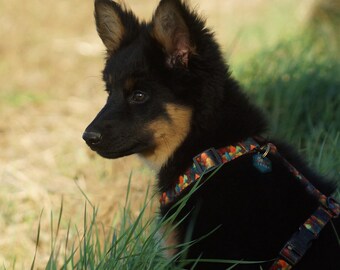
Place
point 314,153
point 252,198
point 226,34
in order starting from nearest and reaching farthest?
point 252,198 → point 314,153 → point 226,34

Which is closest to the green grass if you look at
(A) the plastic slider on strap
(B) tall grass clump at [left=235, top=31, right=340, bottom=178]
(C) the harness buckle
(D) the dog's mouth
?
(B) tall grass clump at [left=235, top=31, right=340, bottom=178]

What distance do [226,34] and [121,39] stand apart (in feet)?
18.5


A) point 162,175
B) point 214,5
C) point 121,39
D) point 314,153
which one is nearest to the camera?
point 162,175

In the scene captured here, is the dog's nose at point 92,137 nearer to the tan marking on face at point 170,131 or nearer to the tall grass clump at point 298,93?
the tan marking on face at point 170,131

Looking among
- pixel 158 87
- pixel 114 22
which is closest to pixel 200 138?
pixel 158 87

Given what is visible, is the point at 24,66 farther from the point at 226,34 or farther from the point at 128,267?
the point at 128,267

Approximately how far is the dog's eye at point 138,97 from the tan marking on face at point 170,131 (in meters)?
0.16

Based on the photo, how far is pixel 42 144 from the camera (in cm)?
676

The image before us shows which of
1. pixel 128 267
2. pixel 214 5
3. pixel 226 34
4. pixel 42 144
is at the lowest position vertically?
A: pixel 128 267

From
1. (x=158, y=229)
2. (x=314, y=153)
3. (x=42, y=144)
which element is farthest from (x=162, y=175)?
(x=42, y=144)

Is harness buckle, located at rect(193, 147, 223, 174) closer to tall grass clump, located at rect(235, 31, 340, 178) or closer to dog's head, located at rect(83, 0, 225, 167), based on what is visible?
dog's head, located at rect(83, 0, 225, 167)

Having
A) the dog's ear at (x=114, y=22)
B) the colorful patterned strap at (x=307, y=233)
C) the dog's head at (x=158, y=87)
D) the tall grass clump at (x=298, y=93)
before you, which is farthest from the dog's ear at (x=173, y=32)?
the tall grass clump at (x=298, y=93)

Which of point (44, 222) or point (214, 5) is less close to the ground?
point (214, 5)

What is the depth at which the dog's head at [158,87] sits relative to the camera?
136 inches
